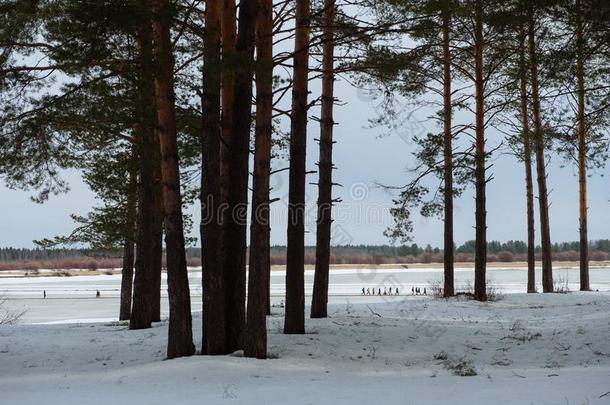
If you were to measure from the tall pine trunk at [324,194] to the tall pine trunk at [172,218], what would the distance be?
4.84 metres

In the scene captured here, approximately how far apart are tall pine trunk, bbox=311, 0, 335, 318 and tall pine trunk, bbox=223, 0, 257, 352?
423cm

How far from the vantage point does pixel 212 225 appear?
9352mm

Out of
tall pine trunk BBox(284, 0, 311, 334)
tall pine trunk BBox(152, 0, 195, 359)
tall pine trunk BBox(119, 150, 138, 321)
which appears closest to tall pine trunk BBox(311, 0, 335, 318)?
tall pine trunk BBox(284, 0, 311, 334)

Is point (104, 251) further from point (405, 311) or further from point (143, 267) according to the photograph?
point (405, 311)

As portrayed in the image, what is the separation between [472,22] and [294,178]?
9.59 meters

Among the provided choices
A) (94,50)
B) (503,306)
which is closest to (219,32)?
(94,50)

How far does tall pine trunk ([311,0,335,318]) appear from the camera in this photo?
14.0 metres

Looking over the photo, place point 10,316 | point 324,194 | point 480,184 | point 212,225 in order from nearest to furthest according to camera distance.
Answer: point 212,225 → point 324,194 → point 480,184 → point 10,316

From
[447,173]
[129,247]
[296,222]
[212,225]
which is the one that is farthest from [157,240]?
[447,173]

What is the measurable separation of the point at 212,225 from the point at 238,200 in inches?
29.3

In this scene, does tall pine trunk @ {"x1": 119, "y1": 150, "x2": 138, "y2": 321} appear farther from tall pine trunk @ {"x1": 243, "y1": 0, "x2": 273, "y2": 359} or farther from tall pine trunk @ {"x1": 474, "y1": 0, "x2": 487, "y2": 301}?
tall pine trunk @ {"x1": 474, "y1": 0, "x2": 487, "y2": 301}

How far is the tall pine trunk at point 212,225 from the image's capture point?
9.29 metres

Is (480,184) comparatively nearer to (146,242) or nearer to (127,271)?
(146,242)

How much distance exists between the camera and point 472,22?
712 inches
